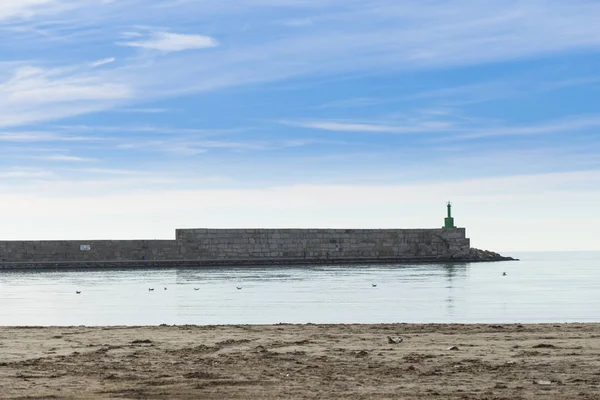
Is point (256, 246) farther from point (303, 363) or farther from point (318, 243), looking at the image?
point (303, 363)

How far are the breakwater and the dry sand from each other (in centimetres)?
3847

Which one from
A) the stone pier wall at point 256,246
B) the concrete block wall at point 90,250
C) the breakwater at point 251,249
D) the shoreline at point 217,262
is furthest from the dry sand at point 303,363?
the stone pier wall at point 256,246

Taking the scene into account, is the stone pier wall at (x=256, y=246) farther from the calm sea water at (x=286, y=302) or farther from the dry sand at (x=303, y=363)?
the dry sand at (x=303, y=363)

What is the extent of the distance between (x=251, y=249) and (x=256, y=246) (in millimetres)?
334

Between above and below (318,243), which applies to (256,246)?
below

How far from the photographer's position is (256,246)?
5312 cm

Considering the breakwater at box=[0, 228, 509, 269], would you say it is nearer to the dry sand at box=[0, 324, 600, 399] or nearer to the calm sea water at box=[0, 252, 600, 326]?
the calm sea water at box=[0, 252, 600, 326]

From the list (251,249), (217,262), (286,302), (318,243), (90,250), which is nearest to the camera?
(286,302)

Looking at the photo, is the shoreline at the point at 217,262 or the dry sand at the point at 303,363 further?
the shoreline at the point at 217,262

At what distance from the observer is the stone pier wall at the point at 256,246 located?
5038 centimetres

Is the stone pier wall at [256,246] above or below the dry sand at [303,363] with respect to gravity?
above

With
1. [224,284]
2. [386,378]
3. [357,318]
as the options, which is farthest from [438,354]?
[224,284]

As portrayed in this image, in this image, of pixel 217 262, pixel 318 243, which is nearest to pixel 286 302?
pixel 217 262

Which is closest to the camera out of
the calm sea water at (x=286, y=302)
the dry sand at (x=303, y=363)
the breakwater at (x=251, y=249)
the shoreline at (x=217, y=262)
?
the dry sand at (x=303, y=363)
